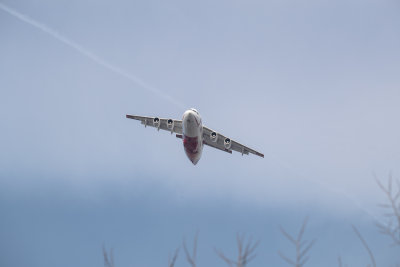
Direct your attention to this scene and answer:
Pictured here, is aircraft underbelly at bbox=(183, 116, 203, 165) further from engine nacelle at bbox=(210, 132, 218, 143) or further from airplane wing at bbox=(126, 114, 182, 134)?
airplane wing at bbox=(126, 114, 182, 134)

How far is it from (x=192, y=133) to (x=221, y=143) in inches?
Result: 628

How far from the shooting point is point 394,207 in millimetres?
14430

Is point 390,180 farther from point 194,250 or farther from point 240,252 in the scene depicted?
point 194,250

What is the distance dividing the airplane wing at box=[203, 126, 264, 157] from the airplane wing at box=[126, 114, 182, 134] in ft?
15.9

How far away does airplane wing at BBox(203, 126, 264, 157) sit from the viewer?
235 ft

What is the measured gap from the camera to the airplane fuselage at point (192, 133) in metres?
59.3

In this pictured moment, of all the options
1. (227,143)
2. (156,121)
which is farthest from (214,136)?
(156,121)

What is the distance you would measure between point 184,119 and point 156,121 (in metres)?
13.5

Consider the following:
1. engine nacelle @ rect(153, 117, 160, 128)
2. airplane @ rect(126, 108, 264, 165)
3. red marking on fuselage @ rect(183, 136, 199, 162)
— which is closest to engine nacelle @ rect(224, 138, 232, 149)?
airplane @ rect(126, 108, 264, 165)

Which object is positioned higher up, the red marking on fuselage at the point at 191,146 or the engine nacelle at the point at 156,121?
the engine nacelle at the point at 156,121

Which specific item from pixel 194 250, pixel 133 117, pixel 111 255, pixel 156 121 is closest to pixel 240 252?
pixel 194 250

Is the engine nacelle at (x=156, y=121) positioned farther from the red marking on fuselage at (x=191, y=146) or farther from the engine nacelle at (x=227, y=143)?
the engine nacelle at (x=227, y=143)

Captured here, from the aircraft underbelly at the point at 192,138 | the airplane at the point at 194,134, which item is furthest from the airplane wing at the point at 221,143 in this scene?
the aircraft underbelly at the point at 192,138

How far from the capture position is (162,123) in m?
74.2
